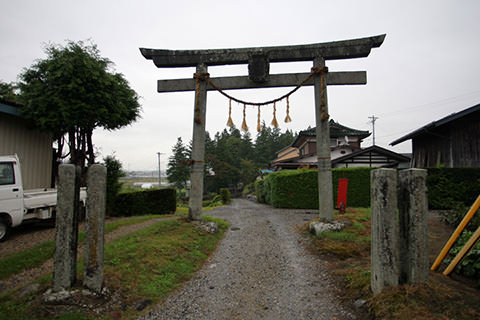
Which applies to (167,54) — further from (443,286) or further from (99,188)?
(443,286)

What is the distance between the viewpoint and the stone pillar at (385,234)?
10.3 feet

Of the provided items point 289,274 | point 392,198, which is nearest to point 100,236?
point 289,274

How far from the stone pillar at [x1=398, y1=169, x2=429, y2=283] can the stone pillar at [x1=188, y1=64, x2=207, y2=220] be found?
17.8 feet

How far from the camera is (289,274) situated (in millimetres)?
4551

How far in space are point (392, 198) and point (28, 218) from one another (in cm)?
943

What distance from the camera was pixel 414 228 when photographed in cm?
317

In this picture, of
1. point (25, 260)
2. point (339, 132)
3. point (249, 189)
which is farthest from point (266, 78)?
point (249, 189)

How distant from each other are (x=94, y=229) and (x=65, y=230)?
1.38ft

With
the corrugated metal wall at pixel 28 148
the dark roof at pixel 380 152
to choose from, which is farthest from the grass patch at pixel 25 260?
the dark roof at pixel 380 152

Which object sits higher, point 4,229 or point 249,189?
point 4,229

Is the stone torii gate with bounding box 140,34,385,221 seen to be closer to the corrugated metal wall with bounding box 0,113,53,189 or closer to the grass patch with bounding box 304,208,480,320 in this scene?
the grass patch with bounding box 304,208,480,320

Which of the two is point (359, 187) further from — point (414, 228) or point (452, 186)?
point (414, 228)

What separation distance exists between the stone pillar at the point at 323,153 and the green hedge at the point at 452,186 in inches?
323

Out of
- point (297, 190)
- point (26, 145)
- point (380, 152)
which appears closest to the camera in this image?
point (26, 145)
